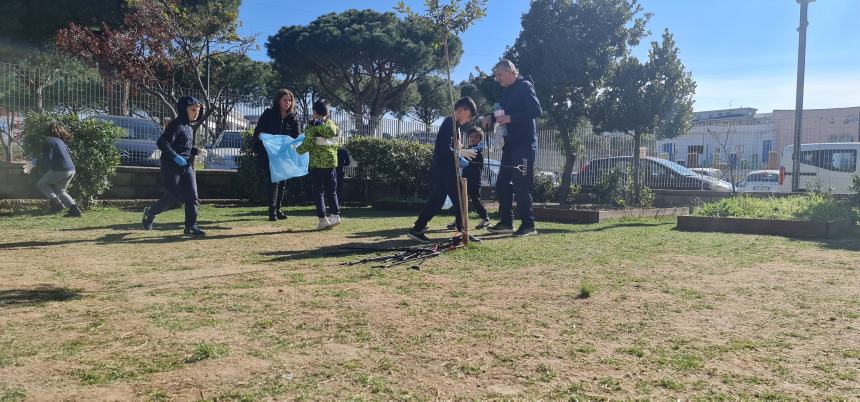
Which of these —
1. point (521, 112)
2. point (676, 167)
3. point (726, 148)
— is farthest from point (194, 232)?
point (726, 148)

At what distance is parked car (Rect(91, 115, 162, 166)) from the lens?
11602 mm

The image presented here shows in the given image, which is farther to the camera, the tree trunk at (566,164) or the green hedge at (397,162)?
the tree trunk at (566,164)

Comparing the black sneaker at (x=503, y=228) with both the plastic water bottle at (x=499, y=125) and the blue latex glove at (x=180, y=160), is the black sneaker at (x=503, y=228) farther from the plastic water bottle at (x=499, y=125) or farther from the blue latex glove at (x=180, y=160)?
the blue latex glove at (x=180, y=160)

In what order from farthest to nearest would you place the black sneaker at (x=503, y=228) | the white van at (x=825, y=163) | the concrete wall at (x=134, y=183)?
1. the white van at (x=825, y=163)
2. the concrete wall at (x=134, y=183)
3. the black sneaker at (x=503, y=228)

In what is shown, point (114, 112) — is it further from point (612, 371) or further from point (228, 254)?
point (612, 371)

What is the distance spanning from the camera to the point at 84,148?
33.5 feet

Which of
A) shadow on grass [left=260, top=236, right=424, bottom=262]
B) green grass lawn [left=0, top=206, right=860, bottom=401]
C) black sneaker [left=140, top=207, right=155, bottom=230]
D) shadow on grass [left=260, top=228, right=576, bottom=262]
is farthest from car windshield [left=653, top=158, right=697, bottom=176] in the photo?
black sneaker [left=140, top=207, right=155, bottom=230]

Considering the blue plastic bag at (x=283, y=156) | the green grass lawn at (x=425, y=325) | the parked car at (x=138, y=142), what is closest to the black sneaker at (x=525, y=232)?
the green grass lawn at (x=425, y=325)

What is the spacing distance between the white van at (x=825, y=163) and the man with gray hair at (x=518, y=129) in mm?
11790

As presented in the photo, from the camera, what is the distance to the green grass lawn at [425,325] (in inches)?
93.2

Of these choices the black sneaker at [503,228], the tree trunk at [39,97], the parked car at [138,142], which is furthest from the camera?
the parked car at [138,142]

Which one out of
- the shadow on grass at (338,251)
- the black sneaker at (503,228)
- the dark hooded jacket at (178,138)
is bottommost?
the shadow on grass at (338,251)

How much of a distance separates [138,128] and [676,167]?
503 inches

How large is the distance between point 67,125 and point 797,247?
36.3 ft
